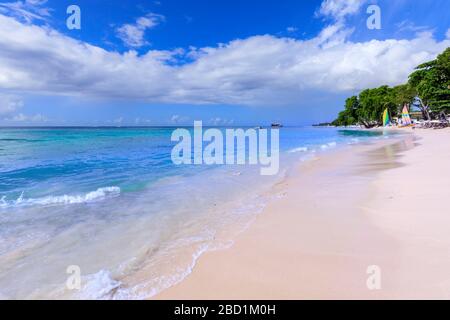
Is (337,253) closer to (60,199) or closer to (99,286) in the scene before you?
(99,286)

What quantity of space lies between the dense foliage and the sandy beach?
50.2 metres

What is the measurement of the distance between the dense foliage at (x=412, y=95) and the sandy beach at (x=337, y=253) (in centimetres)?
5024

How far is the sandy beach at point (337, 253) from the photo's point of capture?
2.74m

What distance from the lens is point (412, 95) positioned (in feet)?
189

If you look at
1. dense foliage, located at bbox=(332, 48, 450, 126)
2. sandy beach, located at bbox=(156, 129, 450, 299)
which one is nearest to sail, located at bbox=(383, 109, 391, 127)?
dense foliage, located at bbox=(332, 48, 450, 126)

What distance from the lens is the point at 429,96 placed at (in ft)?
147

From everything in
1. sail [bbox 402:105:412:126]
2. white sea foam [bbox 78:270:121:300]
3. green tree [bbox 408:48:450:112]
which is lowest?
white sea foam [bbox 78:270:121:300]

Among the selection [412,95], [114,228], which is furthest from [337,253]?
[412,95]

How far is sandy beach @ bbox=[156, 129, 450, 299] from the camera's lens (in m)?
2.74

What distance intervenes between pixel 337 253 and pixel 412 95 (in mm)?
71353

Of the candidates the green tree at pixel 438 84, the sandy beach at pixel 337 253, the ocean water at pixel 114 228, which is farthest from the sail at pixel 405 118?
the sandy beach at pixel 337 253

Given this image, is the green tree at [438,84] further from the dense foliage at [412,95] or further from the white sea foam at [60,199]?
the white sea foam at [60,199]

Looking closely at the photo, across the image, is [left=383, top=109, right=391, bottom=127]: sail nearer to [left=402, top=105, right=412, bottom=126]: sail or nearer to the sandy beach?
[left=402, top=105, right=412, bottom=126]: sail
